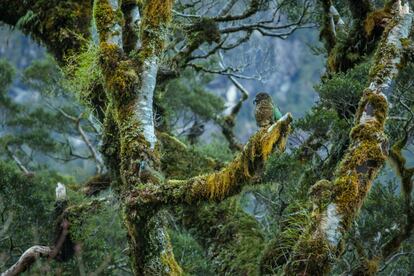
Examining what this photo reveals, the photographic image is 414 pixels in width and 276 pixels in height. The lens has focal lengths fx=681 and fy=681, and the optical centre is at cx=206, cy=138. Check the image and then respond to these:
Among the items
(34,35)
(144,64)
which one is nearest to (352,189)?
(144,64)

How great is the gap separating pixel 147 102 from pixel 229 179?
1.28m

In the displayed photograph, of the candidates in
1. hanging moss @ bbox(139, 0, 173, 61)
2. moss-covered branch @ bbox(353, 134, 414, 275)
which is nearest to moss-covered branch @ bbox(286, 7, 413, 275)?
moss-covered branch @ bbox(353, 134, 414, 275)

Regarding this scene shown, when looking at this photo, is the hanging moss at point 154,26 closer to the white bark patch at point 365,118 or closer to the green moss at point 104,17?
the green moss at point 104,17

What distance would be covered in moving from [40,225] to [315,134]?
6081mm

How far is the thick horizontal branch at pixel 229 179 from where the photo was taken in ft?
16.6

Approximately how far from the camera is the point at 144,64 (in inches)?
244

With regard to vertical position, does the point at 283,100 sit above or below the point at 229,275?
below

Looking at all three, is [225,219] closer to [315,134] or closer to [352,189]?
[315,134]

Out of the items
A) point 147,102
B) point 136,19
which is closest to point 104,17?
point 136,19

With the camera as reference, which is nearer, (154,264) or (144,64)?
(154,264)

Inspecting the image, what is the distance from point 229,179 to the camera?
5242mm

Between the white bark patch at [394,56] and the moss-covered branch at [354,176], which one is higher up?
the white bark patch at [394,56]

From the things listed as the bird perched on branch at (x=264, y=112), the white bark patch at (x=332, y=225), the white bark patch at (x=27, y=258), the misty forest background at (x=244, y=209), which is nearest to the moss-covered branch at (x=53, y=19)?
the misty forest background at (x=244, y=209)

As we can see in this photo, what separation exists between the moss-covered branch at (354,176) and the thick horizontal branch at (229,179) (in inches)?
21.0
